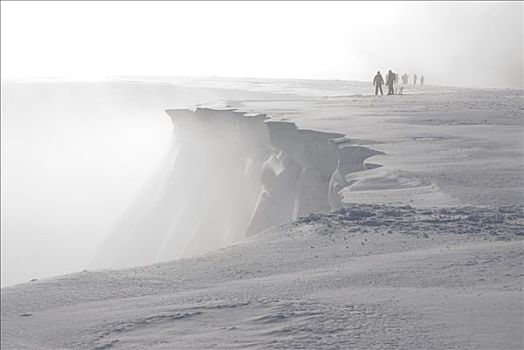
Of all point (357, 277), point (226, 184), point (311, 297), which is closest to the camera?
point (311, 297)

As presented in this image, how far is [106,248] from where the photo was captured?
907 inches

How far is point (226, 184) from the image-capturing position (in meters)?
18.5

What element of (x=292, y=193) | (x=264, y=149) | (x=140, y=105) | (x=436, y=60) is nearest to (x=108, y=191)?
(x=140, y=105)

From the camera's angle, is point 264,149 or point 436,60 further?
point 436,60

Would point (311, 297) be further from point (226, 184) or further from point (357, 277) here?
point (226, 184)

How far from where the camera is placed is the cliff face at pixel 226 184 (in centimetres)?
1148

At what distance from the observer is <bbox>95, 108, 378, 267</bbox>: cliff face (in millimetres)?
11477

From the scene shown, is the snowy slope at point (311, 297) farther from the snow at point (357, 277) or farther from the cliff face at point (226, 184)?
the cliff face at point (226, 184)

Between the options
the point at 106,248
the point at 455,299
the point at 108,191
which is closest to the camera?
the point at 455,299

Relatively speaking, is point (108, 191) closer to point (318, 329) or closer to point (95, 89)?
point (95, 89)

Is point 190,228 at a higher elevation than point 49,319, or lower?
lower

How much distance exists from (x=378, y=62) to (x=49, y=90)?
2264 centimetres

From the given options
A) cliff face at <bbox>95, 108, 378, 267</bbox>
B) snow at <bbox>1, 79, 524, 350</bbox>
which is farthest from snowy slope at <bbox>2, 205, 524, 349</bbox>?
cliff face at <bbox>95, 108, 378, 267</bbox>

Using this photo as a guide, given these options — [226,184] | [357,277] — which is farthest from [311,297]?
[226,184]
